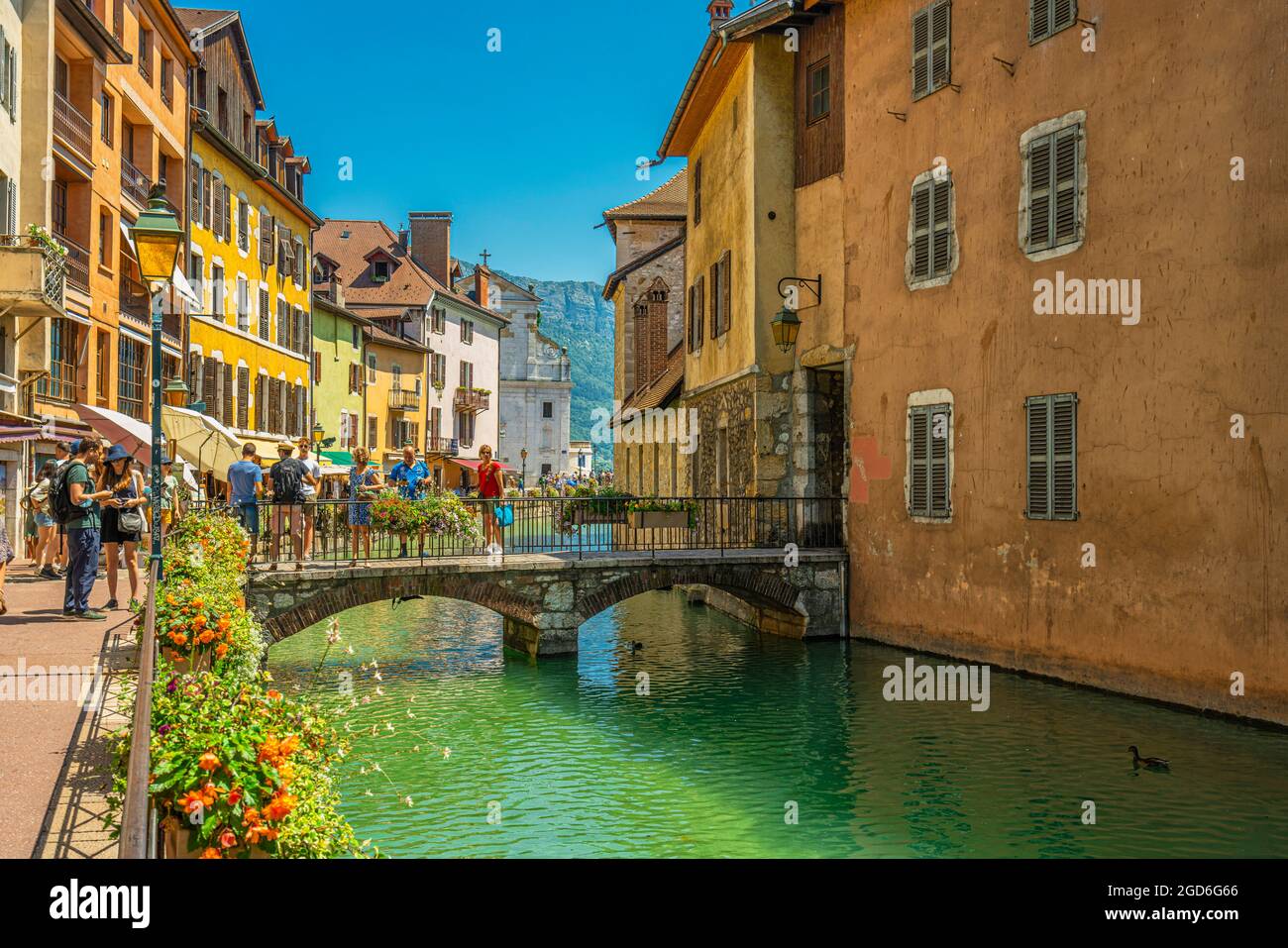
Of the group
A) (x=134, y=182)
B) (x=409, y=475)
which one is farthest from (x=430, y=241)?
(x=409, y=475)

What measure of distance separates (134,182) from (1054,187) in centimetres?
2192

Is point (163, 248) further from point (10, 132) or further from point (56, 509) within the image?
point (10, 132)

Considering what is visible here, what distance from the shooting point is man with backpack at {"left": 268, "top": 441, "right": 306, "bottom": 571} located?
626 inches

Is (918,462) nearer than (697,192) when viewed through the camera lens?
Yes

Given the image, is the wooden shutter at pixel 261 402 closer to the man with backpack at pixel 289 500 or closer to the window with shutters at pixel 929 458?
the man with backpack at pixel 289 500

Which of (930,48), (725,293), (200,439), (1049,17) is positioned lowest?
(200,439)

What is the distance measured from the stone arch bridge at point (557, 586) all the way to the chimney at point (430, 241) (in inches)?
1944

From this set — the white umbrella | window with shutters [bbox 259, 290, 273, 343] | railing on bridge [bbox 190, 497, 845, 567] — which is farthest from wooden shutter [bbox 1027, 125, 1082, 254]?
window with shutters [bbox 259, 290, 273, 343]

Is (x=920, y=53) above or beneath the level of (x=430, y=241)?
beneath

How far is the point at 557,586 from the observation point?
17.4m

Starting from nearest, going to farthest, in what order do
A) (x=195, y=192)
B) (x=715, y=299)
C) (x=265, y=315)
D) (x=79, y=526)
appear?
1. (x=79, y=526)
2. (x=715, y=299)
3. (x=195, y=192)
4. (x=265, y=315)

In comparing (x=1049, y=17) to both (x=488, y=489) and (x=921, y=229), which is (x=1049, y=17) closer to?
(x=921, y=229)
